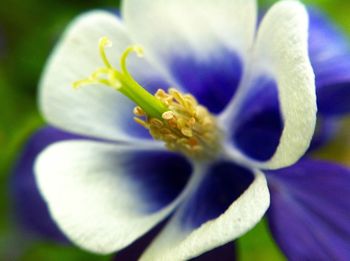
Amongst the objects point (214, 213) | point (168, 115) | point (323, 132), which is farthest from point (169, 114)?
point (323, 132)

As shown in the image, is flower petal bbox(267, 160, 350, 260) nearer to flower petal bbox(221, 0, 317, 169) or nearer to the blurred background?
flower petal bbox(221, 0, 317, 169)

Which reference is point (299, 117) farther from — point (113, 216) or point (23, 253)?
point (23, 253)

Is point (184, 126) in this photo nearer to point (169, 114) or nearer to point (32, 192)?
point (169, 114)

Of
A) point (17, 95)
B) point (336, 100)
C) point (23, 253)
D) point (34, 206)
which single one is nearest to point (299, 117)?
point (336, 100)

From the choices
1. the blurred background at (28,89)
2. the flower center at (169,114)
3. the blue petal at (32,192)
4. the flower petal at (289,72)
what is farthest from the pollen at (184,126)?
the blurred background at (28,89)

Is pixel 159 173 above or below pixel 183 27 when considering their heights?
below
